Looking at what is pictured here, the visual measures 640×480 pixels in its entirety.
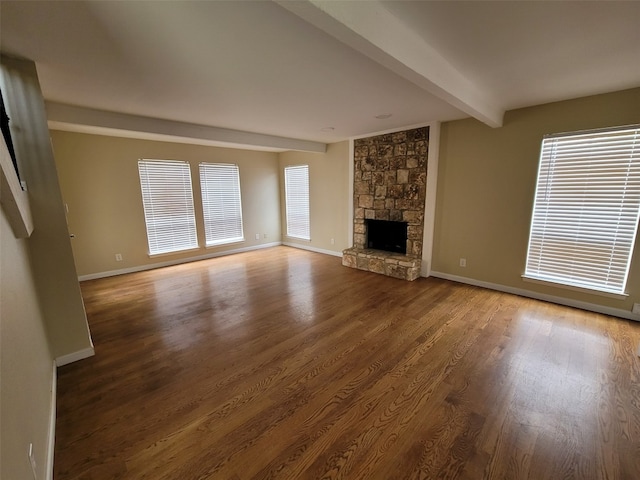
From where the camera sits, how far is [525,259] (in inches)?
138

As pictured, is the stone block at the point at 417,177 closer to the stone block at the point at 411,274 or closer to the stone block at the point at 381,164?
the stone block at the point at 381,164

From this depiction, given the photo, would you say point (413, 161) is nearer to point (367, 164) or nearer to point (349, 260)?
point (367, 164)

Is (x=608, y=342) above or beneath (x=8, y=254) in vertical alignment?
beneath

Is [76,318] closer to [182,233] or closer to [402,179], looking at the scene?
[182,233]

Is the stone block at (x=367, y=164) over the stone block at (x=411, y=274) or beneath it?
over

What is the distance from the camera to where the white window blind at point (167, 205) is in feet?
15.6

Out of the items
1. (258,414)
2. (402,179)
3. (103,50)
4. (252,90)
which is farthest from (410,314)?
(103,50)

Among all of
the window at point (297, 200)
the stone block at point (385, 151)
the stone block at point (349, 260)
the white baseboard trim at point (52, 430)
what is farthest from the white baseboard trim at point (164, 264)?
the stone block at point (385, 151)

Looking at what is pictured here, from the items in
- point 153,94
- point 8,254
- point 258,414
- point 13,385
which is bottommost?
point 258,414

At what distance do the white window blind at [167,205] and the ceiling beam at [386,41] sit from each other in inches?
180

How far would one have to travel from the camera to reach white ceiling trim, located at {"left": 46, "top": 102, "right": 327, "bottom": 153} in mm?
3023

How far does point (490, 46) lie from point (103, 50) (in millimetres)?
2774

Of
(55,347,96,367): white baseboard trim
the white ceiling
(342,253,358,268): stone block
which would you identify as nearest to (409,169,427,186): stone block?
the white ceiling

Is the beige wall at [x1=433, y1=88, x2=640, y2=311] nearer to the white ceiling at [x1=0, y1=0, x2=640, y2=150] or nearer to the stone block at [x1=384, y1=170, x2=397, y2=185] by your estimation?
the white ceiling at [x1=0, y1=0, x2=640, y2=150]
